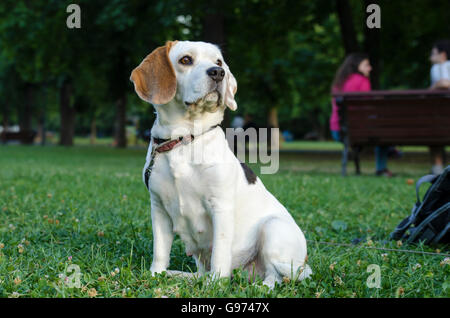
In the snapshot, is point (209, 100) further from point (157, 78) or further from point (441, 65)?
point (441, 65)

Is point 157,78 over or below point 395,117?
over

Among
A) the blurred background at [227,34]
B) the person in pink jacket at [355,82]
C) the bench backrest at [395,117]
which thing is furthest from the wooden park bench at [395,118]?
the blurred background at [227,34]

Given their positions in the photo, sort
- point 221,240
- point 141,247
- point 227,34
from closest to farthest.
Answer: point 221,240 → point 141,247 → point 227,34

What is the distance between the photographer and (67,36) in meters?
17.8

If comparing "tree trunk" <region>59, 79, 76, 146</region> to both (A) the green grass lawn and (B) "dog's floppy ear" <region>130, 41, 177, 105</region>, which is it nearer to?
(A) the green grass lawn

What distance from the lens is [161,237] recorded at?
2.91 m

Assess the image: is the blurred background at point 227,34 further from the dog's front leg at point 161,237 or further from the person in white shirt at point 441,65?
the dog's front leg at point 161,237

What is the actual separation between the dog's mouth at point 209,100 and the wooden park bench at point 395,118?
6894 mm

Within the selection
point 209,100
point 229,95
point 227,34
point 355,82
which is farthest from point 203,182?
point 227,34

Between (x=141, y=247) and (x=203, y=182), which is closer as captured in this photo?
(x=203, y=182)

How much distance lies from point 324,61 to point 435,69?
58.2ft

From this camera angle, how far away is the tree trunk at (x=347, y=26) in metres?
16.1

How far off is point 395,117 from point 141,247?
7162mm
